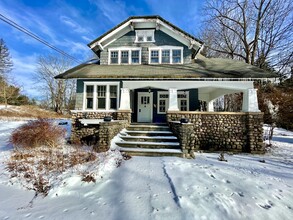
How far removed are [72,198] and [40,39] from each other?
868 cm

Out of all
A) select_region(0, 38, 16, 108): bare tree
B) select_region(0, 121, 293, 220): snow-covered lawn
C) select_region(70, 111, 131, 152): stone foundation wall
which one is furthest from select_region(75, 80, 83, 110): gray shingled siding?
select_region(0, 38, 16, 108): bare tree

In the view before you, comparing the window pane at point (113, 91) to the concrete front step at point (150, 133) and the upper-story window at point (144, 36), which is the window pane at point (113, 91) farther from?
the upper-story window at point (144, 36)

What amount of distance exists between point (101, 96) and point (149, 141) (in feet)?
14.7

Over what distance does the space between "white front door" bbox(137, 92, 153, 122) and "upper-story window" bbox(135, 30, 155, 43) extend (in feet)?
12.1

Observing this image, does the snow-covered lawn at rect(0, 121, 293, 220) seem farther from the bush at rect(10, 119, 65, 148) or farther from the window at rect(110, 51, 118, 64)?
the window at rect(110, 51, 118, 64)

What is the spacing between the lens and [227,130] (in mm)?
9016

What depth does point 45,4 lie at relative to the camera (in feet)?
35.4

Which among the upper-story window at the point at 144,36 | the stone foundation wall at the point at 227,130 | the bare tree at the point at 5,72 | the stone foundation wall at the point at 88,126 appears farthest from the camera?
the bare tree at the point at 5,72

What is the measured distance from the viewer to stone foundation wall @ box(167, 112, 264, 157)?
8727 mm

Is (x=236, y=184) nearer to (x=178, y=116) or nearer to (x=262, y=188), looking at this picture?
(x=262, y=188)

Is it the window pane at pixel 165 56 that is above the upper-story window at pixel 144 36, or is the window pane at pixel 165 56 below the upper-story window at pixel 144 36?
below

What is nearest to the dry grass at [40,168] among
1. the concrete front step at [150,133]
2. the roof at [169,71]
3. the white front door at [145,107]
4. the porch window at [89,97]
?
the concrete front step at [150,133]

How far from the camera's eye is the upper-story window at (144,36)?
37.2 feet

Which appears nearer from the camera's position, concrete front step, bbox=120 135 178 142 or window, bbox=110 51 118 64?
concrete front step, bbox=120 135 178 142
